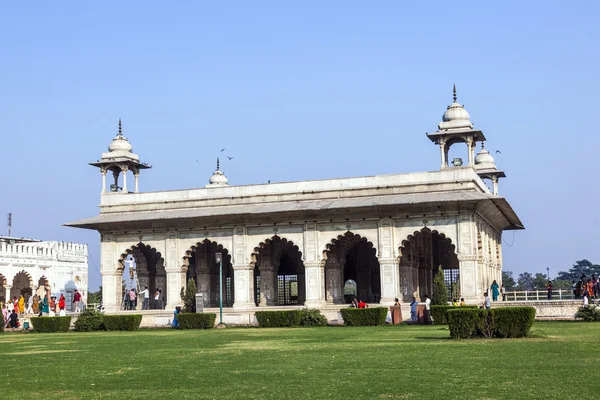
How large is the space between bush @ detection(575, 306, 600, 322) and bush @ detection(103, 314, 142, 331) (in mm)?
15479

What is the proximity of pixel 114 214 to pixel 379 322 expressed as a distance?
54.1 feet

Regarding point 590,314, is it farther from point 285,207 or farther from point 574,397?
point 574,397

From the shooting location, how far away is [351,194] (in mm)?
37438

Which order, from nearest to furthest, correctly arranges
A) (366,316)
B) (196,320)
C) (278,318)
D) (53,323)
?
(366,316)
(278,318)
(196,320)
(53,323)

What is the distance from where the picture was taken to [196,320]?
31.1 metres

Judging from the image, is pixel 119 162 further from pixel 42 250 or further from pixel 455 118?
pixel 42 250

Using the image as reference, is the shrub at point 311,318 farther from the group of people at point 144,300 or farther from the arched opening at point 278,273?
the group of people at point 144,300

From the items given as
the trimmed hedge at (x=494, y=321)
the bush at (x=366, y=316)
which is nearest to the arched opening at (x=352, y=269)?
the bush at (x=366, y=316)

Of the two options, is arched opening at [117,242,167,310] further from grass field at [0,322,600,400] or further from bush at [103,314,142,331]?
grass field at [0,322,600,400]

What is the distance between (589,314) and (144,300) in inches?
840

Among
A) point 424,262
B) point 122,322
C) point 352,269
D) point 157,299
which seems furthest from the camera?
point 352,269

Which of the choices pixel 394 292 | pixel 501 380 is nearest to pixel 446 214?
pixel 394 292

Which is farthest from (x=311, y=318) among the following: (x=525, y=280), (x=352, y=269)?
(x=525, y=280)

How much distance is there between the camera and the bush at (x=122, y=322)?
103ft
